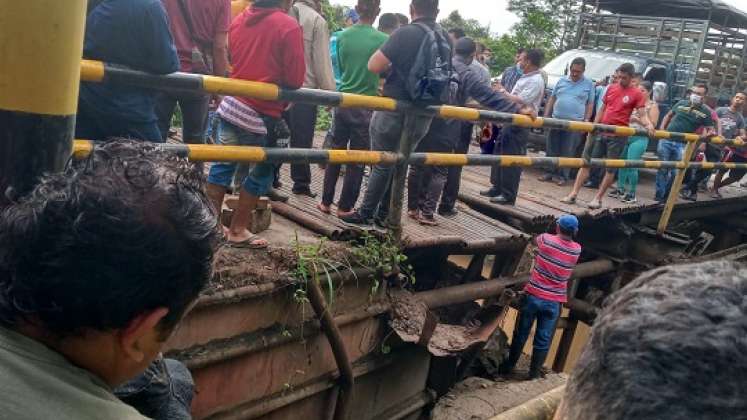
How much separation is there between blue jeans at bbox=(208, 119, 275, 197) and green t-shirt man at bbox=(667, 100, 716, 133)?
6011mm

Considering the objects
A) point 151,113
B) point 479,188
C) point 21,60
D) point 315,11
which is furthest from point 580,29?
point 21,60

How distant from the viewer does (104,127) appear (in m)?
2.58

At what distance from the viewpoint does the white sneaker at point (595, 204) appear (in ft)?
19.4

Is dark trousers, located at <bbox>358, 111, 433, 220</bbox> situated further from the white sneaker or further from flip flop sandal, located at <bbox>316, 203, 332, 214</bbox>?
the white sneaker

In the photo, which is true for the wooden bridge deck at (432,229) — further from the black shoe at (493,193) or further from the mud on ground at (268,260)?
the black shoe at (493,193)

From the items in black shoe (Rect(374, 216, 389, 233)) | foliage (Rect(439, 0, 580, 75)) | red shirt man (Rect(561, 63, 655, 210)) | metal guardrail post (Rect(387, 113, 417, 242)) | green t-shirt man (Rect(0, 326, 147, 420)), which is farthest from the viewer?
foliage (Rect(439, 0, 580, 75))

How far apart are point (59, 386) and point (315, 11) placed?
12.5 ft

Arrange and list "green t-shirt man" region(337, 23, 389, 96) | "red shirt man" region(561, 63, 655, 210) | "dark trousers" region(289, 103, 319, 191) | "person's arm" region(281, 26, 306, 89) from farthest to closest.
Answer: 1. "red shirt man" region(561, 63, 655, 210)
2. "dark trousers" region(289, 103, 319, 191)
3. "green t-shirt man" region(337, 23, 389, 96)
4. "person's arm" region(281, 26, 306, 89)

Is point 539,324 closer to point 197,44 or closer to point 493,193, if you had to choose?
point 493,193

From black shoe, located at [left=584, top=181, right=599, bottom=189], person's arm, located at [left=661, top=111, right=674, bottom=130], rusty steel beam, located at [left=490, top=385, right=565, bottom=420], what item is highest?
person's arm, located at [left=661, top=111, right=674, bottom=130]

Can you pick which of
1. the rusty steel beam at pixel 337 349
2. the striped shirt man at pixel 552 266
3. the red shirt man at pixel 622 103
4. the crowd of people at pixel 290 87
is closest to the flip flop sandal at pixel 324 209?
the crowd of people at pixel 290 87

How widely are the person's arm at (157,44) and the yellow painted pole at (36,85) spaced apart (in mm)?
777

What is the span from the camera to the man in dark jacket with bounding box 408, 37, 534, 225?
4.46 m

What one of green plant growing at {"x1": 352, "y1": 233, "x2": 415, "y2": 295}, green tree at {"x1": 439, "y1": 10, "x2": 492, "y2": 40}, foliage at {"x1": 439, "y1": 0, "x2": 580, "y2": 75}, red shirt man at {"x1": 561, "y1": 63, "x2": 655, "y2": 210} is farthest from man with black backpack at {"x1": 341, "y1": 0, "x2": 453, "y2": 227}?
green tree at {"x1": 439, "y1": 10, "x2": 492, "y2": 40}
